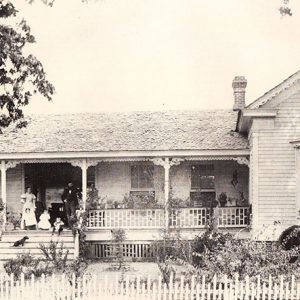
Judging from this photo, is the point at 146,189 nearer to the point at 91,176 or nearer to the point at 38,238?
the point at 91,176

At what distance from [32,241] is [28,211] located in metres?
1.98

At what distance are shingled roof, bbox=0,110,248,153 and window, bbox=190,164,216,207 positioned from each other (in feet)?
5.50

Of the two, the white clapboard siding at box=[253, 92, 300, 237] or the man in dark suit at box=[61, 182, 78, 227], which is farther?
the man in dark suit at box=[61, 182, 78, 227]

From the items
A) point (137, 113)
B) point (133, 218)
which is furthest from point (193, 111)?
point (133, 218)

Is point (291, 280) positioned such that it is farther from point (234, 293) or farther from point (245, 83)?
point (245, 83)

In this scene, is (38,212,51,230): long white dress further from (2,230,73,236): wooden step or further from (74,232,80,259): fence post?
(74,232,80,259): fence post

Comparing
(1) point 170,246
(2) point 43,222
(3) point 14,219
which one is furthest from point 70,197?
(1) point 170,246

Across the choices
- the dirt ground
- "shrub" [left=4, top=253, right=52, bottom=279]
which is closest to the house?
the dirt ground

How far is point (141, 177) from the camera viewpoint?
24.2 m

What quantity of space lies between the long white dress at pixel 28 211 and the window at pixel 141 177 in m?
4.19

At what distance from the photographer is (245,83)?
92.9ft

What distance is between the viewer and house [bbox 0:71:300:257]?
61.4 ft

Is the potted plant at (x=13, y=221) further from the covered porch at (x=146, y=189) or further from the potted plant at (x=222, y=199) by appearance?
the potted plant at (x=222, y=199)

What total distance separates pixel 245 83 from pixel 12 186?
1193cm
